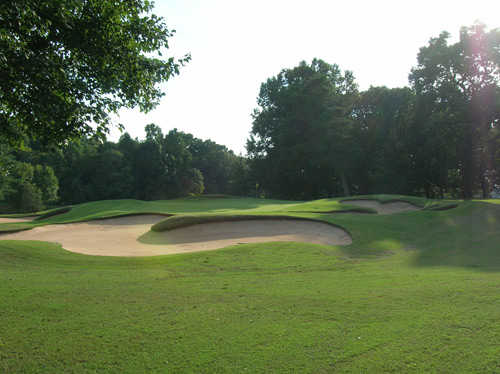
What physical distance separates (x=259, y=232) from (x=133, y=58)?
8364mm

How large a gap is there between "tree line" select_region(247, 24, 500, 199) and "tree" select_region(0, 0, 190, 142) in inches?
1398

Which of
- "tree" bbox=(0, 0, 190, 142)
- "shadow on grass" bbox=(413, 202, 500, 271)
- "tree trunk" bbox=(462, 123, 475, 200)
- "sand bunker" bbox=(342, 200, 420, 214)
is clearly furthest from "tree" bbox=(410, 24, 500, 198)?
"tree" bbox=(0, 0, 190, 142)

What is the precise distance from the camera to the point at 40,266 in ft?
25.3

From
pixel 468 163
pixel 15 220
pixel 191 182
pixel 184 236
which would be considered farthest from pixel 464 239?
pixel 191 182

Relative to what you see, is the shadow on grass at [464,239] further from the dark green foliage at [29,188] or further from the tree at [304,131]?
the dark green foliage at [29,188]

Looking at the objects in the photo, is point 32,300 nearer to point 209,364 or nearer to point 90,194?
point 209,364

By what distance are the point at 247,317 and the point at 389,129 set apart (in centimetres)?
4527

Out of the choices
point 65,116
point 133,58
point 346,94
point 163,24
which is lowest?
point 65,116

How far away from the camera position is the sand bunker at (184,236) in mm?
10836

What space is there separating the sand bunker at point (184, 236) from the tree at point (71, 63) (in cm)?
471

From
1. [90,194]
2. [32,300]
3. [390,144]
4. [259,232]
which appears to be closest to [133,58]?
[32,300]

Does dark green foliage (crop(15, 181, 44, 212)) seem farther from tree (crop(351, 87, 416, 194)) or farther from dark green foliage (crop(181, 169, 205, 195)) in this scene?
tree (crop(351, 87, 416, 194))

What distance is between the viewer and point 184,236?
41.9ft

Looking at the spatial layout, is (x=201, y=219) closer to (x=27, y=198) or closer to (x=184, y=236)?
(x=184, y=236)
